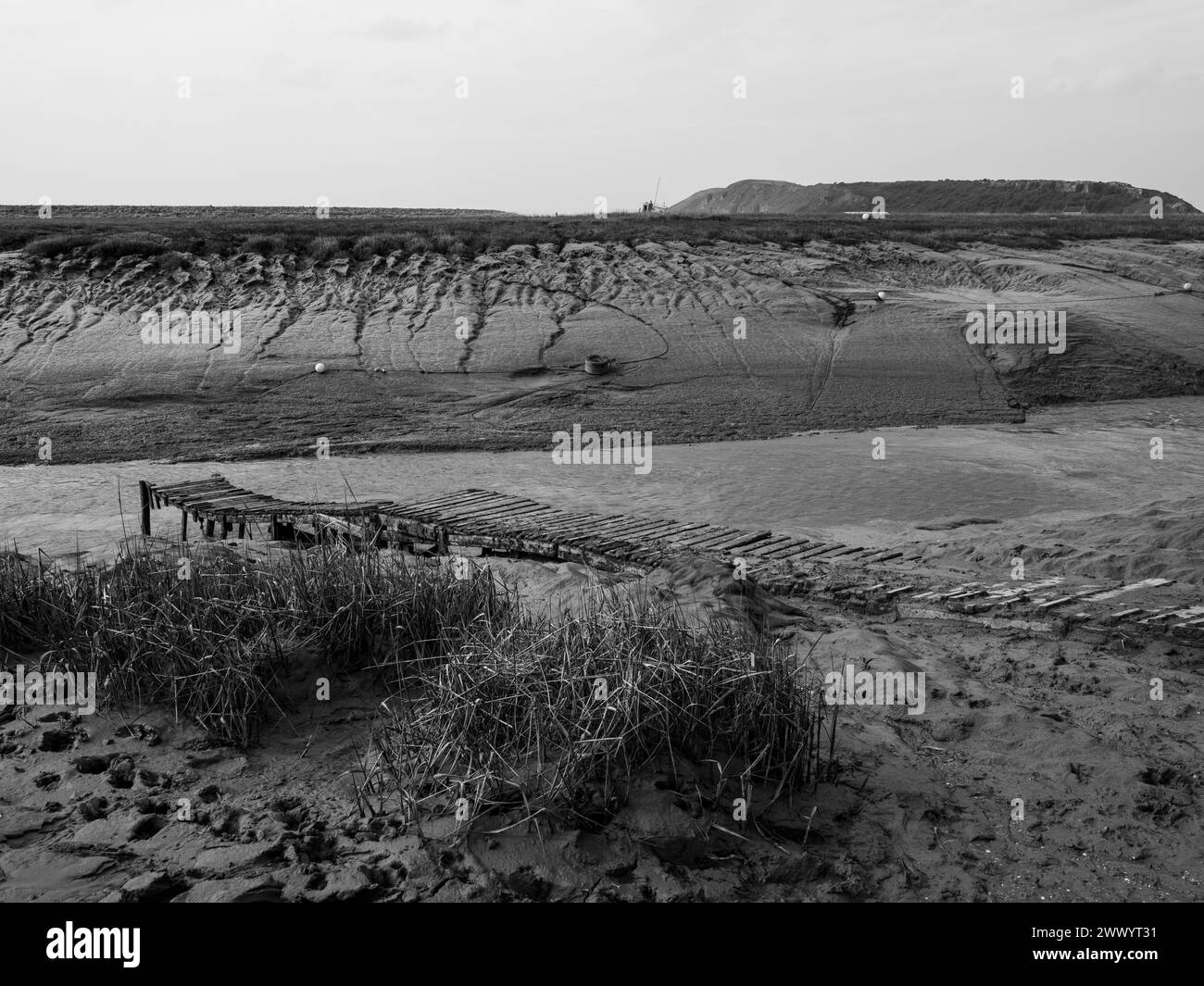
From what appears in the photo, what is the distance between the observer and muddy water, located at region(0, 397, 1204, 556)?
30.0 ft

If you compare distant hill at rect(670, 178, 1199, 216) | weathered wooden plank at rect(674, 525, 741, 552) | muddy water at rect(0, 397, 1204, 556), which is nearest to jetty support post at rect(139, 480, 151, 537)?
muddy water at rect(0, 397, 1204, 556)

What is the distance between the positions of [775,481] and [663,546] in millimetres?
3320

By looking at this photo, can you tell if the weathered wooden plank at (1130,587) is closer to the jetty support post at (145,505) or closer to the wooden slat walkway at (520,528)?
the wooden slat walkway at (520,528)

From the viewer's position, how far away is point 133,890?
3.63m

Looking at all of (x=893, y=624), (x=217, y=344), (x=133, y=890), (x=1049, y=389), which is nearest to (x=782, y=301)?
(x=1049, y=389)

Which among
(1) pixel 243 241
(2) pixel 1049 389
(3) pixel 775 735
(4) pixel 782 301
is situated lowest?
(3) pixel 775 735

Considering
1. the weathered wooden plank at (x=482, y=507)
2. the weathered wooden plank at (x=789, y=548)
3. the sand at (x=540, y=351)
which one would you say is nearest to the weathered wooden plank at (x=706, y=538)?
the weathered wooden plank at (x=789, y=548)

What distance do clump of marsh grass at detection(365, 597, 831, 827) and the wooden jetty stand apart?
1.95m

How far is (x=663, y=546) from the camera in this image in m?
7.31

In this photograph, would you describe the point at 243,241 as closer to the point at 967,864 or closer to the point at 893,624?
the point at 893,624

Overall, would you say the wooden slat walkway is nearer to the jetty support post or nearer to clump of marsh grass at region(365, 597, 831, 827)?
the jetty support post

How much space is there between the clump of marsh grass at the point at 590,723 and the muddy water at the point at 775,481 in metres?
4.14
